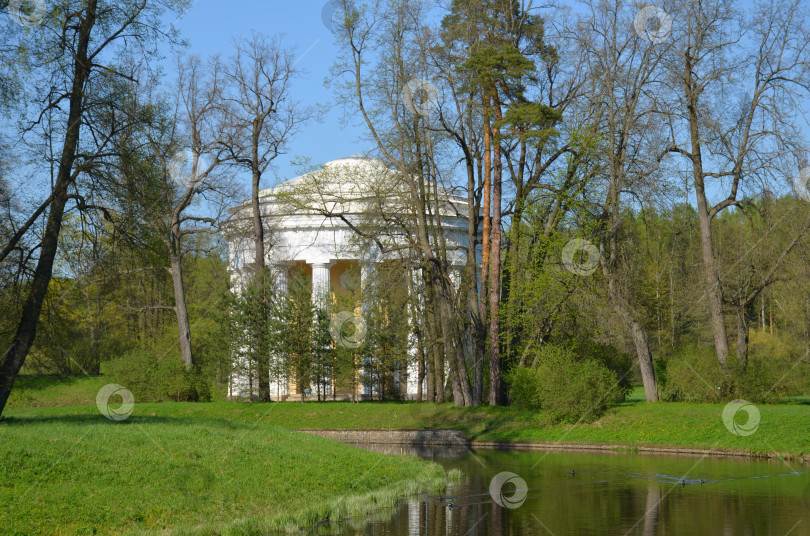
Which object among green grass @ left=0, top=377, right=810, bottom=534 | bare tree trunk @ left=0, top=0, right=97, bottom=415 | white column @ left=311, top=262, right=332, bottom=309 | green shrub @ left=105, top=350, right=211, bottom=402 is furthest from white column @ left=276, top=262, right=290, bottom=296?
bare tree trunk @ left=0, top=0, right=97, bottom=415

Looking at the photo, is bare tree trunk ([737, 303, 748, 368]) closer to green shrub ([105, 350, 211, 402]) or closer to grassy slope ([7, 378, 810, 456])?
grassy slope ([7, 378, 810, 456])

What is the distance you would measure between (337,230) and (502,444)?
56.3ft

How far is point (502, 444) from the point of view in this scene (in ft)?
85.7

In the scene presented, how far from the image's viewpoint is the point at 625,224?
2941cm

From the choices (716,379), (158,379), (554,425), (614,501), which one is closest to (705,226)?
(716,379)

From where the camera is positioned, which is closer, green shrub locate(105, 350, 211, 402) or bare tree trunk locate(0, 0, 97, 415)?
bare tree trunk locate(0, 0, 97, 415)

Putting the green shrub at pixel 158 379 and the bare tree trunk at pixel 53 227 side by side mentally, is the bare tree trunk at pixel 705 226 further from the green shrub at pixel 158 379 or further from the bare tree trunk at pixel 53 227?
the green shrub at pixel 158 379

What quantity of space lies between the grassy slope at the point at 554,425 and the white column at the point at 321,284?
6.62 meters

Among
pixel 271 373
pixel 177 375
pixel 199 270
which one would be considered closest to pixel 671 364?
pixel 271 373

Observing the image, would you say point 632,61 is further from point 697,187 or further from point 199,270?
point 199,270

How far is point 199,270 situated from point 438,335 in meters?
30.8

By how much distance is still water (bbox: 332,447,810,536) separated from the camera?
11766 mm

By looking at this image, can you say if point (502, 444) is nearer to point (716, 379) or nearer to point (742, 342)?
point (716, 379)

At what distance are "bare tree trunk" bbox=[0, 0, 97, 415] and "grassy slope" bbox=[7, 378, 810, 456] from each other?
554 inches
